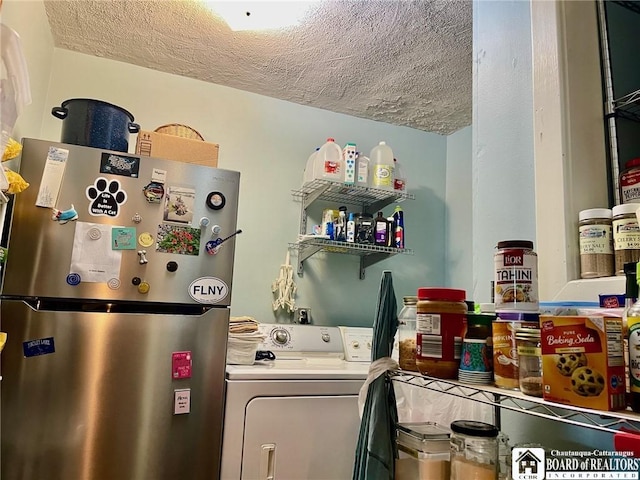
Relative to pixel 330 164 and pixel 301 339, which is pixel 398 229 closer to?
pixel 330 164

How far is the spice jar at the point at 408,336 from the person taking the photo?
3.57 ft

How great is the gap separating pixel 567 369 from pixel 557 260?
1.66 ft

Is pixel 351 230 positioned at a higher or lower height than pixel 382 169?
lower

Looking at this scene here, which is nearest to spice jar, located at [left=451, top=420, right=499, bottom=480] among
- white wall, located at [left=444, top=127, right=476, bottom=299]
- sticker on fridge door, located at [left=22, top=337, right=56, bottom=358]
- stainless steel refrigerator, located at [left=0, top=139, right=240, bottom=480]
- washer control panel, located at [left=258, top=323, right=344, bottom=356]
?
stainless steel refrigerator, located at [left=0, top=139, right=240, bottom=480]

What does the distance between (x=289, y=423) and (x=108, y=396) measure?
2.19 ft

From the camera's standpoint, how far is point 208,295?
1756 millimetres

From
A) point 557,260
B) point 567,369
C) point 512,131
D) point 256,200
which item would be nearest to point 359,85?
point 256,200

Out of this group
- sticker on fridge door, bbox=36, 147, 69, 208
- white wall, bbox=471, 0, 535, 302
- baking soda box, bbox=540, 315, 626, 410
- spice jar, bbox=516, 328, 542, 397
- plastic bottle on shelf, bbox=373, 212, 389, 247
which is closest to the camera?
baking soda box, bbox=540, 315, 626, 410

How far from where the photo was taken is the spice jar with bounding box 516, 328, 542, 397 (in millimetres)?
810

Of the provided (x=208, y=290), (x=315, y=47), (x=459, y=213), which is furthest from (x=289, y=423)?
(x=459, y=213)

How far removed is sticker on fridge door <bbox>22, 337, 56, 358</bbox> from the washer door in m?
0.73

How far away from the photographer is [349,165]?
2.53 metres

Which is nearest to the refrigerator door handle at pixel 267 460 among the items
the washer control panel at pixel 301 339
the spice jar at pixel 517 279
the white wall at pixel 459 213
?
the washer control panel at pixel 301 339

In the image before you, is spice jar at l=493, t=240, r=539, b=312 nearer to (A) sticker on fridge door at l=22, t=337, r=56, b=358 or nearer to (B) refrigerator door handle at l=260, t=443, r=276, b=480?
(B) refrigerator door handle at l=260, t=443, r=276, b=480
